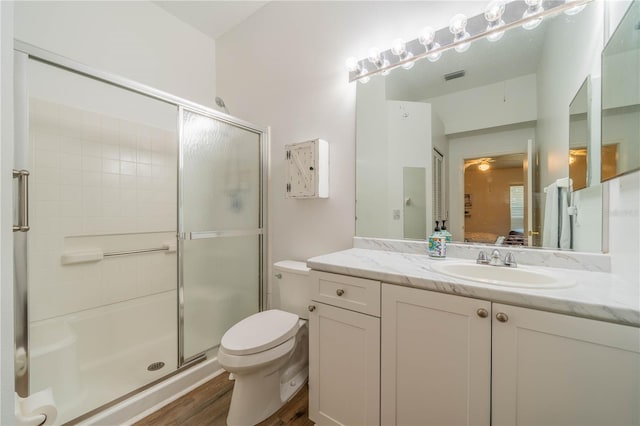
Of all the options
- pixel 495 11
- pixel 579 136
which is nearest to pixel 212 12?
pixel 495 11

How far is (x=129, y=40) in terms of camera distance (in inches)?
76.4

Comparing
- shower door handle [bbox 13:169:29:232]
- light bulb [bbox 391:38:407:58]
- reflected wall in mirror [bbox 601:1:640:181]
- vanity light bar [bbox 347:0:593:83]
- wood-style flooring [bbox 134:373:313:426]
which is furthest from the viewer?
light bulb [bbox 391:38:407:58]

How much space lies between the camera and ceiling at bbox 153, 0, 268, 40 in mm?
2090

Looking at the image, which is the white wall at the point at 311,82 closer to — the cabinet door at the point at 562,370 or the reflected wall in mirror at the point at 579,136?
the reflected wall in mirror at the point at 579,136

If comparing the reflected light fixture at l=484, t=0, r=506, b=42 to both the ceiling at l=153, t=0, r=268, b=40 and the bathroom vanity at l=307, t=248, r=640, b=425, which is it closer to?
the bathroom vanity at l=307, t=248, r=640, b=425

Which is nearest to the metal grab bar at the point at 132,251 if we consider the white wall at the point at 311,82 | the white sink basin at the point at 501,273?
the white wall at the point at 311,82

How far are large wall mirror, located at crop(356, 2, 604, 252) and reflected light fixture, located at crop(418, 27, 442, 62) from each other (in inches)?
1.5

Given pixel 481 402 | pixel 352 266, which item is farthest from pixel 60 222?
pixel 481 402

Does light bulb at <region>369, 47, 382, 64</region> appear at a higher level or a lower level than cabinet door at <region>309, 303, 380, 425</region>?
higher

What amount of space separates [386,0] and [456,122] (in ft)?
2.85

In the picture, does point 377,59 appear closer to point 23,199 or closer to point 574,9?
point 574,9

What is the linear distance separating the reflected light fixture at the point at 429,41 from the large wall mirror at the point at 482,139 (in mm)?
38

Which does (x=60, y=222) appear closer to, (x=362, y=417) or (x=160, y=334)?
(x=160, y=334)

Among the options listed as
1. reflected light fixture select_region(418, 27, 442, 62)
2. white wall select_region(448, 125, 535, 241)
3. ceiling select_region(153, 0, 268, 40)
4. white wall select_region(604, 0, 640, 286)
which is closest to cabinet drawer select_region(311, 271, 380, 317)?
white wall select_region(448, 125, 535, 241)
